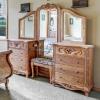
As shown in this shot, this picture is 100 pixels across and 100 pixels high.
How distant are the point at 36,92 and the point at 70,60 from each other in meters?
0.97

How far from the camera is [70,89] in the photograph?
4.08 metres

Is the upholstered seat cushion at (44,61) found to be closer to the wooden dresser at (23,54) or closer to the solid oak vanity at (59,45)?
the solid oak vanity at (59,45)

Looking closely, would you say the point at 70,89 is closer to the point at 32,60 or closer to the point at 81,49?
the point at 81,49

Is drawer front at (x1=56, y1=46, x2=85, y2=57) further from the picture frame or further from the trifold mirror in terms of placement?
the picture frame

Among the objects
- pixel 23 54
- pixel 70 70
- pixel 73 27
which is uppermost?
pixel 73 27

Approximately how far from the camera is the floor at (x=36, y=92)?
3699mm

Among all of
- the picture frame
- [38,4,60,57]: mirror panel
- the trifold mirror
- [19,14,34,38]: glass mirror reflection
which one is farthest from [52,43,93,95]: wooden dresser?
[19,14,34,38]: glass mirror reflection

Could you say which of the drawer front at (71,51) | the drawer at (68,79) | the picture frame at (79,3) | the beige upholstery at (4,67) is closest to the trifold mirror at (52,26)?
the picture frame at (79,3)

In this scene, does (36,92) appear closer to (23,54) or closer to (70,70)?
(70,70)

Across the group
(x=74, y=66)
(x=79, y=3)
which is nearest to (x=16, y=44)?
(x=74, y=66)

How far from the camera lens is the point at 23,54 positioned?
4.98 metres

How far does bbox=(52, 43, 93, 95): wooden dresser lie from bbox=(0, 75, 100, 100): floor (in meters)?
0.16

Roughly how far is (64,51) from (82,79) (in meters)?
0.70

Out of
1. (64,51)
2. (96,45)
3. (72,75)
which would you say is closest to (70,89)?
(72,75)
